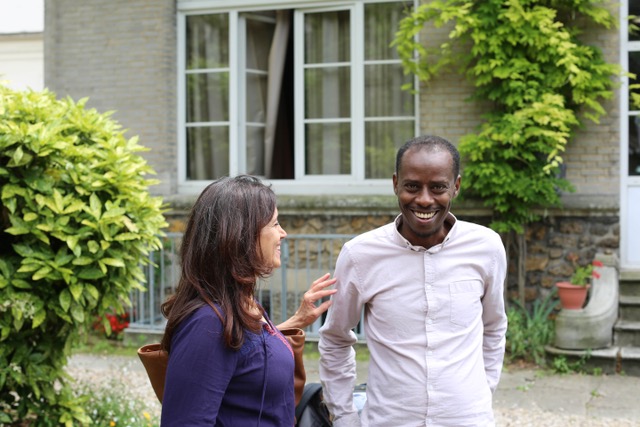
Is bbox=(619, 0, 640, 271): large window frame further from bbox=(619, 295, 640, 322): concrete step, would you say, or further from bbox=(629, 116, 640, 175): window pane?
bbox=(619, 295, 640, 322): concrete step

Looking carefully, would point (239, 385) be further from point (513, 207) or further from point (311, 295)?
point (513, 207)

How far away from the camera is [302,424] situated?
9.41 ft

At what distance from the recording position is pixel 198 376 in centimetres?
212

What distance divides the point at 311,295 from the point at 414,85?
664 cm

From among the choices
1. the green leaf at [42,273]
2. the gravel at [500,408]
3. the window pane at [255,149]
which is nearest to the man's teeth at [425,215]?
the green leaf at [42,273]

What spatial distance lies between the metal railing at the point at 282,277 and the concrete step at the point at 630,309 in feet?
8.72

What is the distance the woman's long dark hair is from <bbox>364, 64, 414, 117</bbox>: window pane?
7.10 meters

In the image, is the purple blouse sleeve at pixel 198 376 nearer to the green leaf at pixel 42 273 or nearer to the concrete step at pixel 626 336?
the green leaf at pixel 42 273

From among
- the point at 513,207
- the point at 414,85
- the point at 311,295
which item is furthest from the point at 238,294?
the point at 414,85

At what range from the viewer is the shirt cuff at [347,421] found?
9.63 ft

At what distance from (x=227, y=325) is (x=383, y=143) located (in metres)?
7.30

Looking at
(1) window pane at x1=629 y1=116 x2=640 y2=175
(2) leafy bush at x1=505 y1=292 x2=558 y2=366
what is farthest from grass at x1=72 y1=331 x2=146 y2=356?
(1) window pane at x1=629 y1=116 x2=640 y2=175

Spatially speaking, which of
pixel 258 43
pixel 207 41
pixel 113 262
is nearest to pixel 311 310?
pixel 113 262

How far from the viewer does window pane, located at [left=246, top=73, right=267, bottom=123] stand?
9844mm
